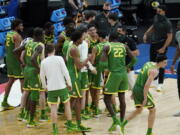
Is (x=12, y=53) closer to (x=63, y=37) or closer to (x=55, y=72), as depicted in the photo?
(x=63, y=37)

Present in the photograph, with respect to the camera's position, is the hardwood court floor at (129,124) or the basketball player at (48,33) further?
the basketball player at (48,33)

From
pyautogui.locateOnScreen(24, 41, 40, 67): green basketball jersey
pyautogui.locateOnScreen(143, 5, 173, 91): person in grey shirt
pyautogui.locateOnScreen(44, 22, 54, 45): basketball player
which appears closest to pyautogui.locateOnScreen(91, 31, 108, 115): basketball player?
pyautogui.locateOnScreen(24, 41, 40, 67): green basketball jersey

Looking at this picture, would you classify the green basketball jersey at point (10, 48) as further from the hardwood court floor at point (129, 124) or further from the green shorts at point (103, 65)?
the green shorts at point (103, 65)

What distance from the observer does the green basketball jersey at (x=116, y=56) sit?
28.0 feet

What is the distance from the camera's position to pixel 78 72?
877cm

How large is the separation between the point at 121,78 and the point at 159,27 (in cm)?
333

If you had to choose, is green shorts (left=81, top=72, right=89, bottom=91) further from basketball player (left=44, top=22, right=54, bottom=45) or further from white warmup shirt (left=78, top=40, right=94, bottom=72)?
basketball player (left=44, top=22, right=54, bottom=45)

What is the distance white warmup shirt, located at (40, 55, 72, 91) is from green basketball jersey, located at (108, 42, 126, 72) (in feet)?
2.68

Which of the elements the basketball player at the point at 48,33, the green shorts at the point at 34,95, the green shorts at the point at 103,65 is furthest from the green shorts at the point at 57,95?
the basketball player at the point at 48,33

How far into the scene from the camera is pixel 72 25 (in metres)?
9.65

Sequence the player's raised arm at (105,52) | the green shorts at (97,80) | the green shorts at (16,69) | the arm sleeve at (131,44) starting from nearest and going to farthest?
the player's raised arm at (105,52)
the green shorts at (97,80)
the arm sleeve at (131,44)
the green shorts at (16,69)

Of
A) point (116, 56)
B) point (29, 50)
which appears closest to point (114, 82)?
point (116, 56)

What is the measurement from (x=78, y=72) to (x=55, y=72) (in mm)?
592

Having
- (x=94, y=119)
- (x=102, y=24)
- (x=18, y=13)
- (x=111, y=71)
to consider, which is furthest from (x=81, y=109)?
(x=18, y=13)
